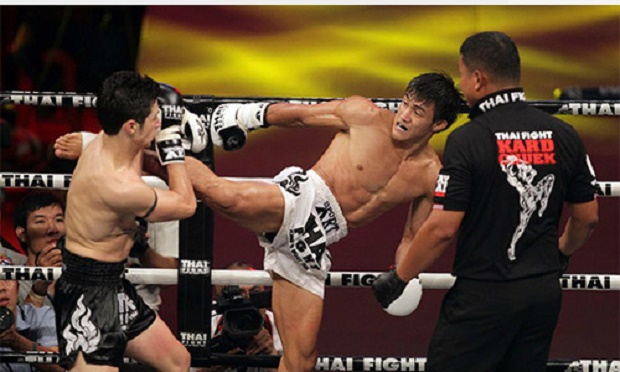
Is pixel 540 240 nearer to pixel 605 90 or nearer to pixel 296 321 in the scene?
pixel 296 321

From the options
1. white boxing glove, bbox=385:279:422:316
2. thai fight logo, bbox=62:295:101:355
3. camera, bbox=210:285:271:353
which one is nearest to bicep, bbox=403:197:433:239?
white boxing glove, bbox=385:279:422:316

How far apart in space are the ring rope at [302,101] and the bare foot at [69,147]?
21cm

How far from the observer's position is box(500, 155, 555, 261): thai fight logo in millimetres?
3688

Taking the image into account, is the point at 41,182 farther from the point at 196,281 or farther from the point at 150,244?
the point at 150,244

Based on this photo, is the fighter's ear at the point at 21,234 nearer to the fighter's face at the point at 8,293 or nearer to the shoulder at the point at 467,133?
the fighter's face at the point at 8,293

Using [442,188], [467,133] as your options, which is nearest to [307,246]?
[442,188]

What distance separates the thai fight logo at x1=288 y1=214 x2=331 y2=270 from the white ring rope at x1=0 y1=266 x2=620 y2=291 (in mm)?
184

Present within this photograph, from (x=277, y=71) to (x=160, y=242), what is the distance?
141cm

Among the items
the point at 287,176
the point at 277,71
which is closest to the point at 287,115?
the point at 287,176

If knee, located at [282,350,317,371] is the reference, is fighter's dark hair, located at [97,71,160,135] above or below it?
above

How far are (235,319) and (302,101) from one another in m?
0.91

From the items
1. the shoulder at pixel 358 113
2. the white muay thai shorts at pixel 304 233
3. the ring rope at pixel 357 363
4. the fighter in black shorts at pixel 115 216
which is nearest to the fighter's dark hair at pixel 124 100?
the fighter in black shorts at pixel 115 216

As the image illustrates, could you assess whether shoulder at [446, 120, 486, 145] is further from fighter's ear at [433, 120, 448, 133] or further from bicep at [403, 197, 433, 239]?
bicep at [403, 197, 433, 239]

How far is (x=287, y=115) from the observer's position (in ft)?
14.4
